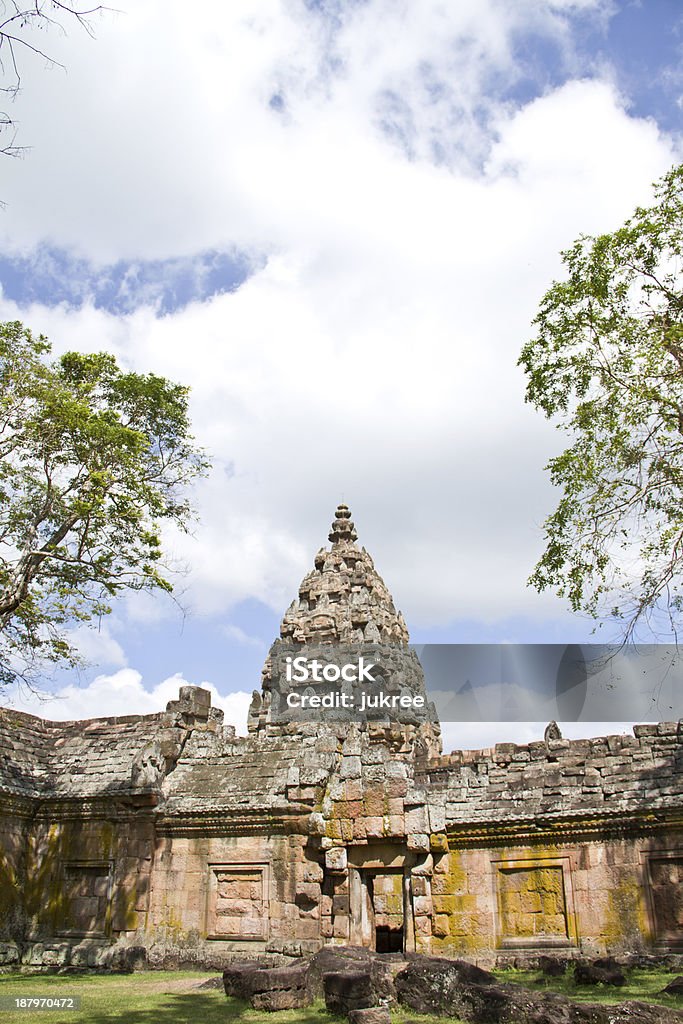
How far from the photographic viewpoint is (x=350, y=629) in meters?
28.9

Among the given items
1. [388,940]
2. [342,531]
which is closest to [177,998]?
[388,940]

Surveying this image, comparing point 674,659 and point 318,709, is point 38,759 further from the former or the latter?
point 674,659

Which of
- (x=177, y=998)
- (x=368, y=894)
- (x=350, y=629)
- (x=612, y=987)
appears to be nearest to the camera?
(x=612, y=987)

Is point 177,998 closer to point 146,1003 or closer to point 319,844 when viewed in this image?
point 146,1003

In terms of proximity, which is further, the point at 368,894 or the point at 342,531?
the point at 342,531

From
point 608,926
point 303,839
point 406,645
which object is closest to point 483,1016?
point 608,926

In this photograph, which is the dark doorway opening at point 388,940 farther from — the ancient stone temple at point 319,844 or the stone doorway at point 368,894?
the stone doorway at point 368,894

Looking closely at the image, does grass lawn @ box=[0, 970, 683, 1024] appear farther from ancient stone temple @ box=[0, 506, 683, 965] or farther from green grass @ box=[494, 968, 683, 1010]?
ancient stone temple @ box=[0, 506, 683, 965]

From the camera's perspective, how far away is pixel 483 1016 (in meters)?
8.21

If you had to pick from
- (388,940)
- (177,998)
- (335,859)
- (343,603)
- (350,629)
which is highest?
(343,603)

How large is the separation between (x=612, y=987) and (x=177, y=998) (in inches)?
211

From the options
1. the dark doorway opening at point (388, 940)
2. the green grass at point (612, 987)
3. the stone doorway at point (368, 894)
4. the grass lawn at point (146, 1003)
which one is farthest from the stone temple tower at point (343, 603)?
the green grass at point (612, 987)

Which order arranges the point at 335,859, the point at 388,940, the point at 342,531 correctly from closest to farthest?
the point at 335,859 → the point at 388,940 → the point at 342,531

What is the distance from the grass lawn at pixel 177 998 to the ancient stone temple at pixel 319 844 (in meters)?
1.49
